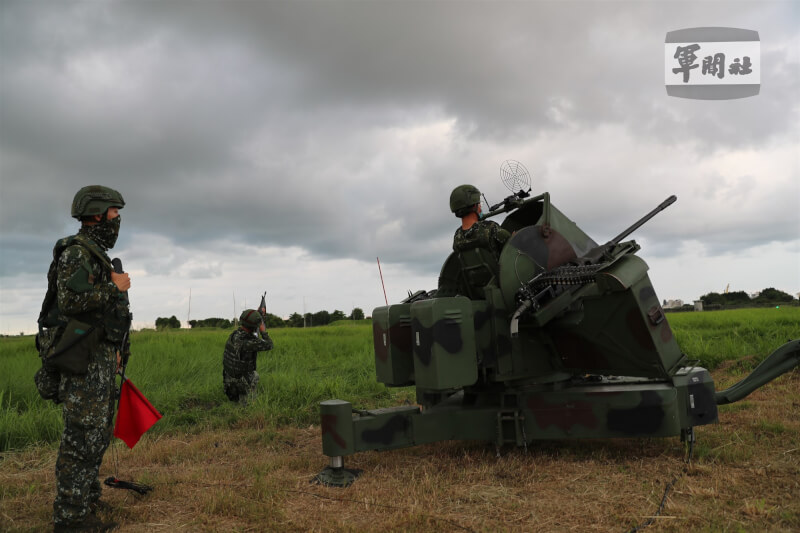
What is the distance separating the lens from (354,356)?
→ 13445 millimetres

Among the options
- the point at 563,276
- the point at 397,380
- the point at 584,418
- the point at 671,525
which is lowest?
the point at 671,525

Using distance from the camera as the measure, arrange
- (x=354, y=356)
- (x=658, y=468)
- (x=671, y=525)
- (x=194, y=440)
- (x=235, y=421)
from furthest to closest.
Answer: (x=354, y=356), (x=235, y=421), (x=194, y=440), (x=658, y=468), (x=671, y=525)

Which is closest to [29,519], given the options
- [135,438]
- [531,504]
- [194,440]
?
[135,438]

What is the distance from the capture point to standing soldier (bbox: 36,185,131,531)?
13.0 feet

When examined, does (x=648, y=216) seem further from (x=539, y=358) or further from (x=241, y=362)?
(x=241, y=362)

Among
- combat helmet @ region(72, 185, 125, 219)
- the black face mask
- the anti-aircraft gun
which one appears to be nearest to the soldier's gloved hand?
the black face mask

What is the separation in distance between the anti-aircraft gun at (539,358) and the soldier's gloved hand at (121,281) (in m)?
1.99

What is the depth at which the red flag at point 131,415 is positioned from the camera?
4.56m

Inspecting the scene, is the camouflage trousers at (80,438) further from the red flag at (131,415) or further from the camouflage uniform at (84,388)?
the red flag at (131,415)

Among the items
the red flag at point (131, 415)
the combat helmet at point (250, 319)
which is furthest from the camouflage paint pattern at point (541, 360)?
the combat helmet at point (250, 319)

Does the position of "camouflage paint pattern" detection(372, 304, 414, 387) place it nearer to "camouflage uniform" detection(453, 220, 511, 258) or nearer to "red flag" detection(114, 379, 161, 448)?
"camouflage uniform" detection(453, 220, 511, 258)

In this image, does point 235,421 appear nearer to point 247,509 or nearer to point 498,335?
point 247,509

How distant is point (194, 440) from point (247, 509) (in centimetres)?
297

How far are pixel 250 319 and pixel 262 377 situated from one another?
5.02ft
